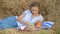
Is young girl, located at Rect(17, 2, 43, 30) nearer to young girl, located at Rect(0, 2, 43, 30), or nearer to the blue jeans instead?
young girl, located at Rect(0, 2, 43, 30)

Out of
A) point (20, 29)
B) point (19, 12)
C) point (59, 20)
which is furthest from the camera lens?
point (19, 12)

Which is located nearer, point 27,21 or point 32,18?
point 27,21

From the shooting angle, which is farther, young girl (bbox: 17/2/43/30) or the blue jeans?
the blue jeans

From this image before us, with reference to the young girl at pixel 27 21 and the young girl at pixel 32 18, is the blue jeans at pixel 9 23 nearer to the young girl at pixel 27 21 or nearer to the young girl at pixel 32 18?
→ the young girl at pixel 27 21

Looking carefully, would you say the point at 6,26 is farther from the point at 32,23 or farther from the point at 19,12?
the point at 19,12

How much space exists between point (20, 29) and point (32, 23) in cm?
27

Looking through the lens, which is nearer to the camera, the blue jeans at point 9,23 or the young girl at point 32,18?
the young girl at point 32,18

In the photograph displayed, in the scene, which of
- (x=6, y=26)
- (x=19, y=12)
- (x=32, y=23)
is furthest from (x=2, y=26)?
(x=19, y=12)

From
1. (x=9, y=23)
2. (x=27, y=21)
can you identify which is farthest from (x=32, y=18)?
(x=9, y=23)

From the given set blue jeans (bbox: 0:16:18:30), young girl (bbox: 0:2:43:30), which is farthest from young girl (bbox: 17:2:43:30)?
blue jeans (bbox: 0:16:18:30)

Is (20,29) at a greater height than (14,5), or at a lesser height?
lesser

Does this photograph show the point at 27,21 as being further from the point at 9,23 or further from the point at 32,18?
the point at 9,23

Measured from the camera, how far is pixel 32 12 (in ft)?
15.9

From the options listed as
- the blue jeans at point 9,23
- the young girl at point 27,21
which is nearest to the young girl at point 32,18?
the young girl at point 27,21
